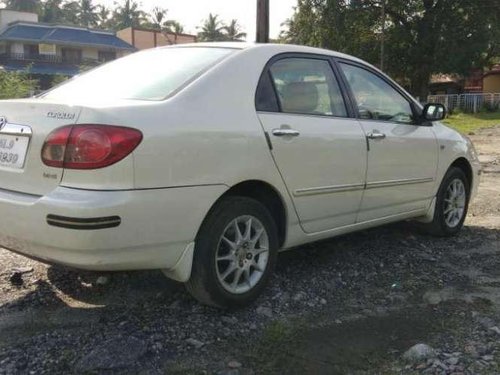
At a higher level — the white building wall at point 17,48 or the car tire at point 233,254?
the white building wall at point 17,48

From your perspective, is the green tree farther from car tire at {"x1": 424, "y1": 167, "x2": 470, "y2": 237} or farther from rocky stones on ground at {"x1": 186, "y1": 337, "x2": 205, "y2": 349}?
rocky stones on ground at {"x1": 186, "y1": 337, "x2": 205, "y2": 349}

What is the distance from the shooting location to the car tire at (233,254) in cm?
362

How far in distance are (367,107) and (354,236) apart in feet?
4.53

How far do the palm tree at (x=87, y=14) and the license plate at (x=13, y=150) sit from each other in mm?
88915

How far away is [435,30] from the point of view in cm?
3531

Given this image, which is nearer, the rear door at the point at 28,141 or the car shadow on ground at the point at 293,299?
the rear door at the point at 28,141

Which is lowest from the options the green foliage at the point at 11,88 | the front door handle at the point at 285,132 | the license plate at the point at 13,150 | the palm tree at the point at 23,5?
the license plate at the point at 13,150

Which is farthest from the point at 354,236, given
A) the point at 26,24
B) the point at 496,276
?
the point at 26,24

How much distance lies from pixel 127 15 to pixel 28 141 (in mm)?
89444

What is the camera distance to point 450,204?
595 centimetres

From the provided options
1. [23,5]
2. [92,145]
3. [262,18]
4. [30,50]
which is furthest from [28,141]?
[23,5]

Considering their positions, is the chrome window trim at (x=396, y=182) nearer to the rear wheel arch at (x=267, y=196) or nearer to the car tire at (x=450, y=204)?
the car tire at (x=450, y=204)

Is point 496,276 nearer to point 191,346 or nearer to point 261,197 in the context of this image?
point 261,197

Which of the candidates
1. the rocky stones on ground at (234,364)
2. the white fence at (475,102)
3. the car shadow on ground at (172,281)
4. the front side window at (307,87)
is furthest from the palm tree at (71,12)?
the rocky stones on ground at (234,364)
